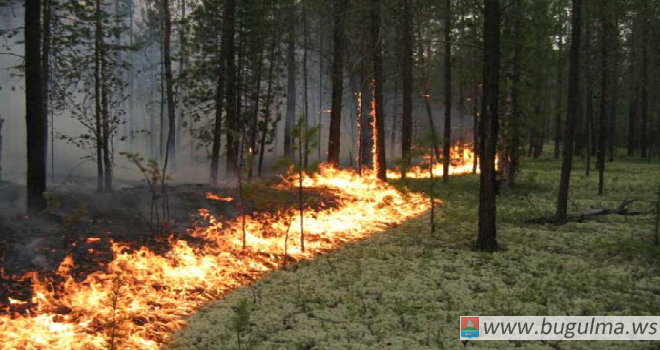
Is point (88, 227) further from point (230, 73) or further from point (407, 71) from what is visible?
point (407, 71)

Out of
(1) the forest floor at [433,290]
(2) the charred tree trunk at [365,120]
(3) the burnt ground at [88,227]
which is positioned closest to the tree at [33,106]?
(3) the burnt ground at [88,227]

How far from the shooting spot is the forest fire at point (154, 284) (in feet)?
17.6

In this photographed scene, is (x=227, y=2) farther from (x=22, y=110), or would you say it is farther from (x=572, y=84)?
(x=22, y=110)

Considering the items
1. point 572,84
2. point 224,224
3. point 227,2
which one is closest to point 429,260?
point 224,224

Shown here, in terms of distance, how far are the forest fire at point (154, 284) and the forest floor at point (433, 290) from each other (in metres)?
0.49

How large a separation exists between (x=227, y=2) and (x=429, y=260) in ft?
48.7

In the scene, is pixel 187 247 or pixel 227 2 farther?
pixel 227 2

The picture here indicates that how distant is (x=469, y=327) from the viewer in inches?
225

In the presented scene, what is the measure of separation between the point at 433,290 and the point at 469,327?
1.39 m

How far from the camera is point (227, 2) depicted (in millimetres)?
19047

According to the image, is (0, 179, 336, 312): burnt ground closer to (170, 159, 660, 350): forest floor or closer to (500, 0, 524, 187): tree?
(170, 159, 660, 350): forest floor

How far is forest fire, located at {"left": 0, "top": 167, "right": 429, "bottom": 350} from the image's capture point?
538cm

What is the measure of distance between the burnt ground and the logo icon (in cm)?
465

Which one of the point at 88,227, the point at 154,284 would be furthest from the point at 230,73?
the point at 154,284
